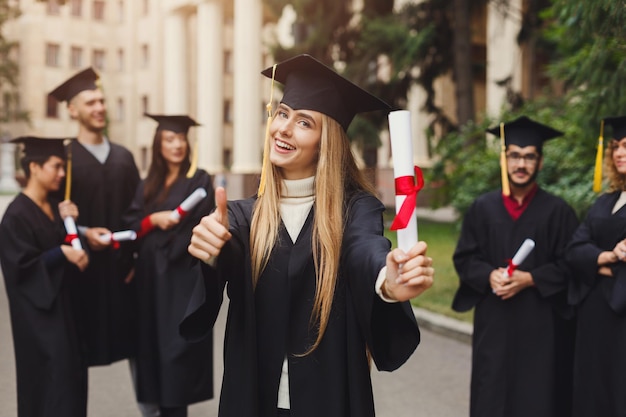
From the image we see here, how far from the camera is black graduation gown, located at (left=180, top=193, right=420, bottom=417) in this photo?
2727 millimetres

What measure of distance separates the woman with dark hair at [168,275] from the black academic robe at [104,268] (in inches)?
6.5

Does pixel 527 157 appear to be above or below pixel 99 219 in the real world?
above

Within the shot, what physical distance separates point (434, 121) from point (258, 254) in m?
18.0

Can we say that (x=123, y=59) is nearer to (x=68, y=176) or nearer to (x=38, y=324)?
(x=68, y=176)

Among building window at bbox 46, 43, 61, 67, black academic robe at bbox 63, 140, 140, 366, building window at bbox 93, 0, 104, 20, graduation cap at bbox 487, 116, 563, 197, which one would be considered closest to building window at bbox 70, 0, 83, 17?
building window at bbox 93, 0, 104, 20

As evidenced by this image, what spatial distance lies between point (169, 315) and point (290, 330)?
277 centimetres

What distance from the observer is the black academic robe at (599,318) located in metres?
4.57

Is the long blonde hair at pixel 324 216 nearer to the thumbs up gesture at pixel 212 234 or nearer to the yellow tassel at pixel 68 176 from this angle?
the thumbs up gesture at pixel 212 234

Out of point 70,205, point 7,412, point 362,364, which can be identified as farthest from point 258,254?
point 7,412

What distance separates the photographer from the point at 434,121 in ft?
66.7

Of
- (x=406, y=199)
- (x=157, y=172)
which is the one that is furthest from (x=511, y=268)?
(x=406, y=199)

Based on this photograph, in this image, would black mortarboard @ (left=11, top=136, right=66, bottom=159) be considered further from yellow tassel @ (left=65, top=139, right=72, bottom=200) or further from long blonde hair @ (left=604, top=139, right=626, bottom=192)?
long blonde hair @ (left=604, top=139, right=626, bottom=192)

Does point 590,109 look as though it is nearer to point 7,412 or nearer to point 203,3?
point 7,412

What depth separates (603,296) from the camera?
4.73 metres
